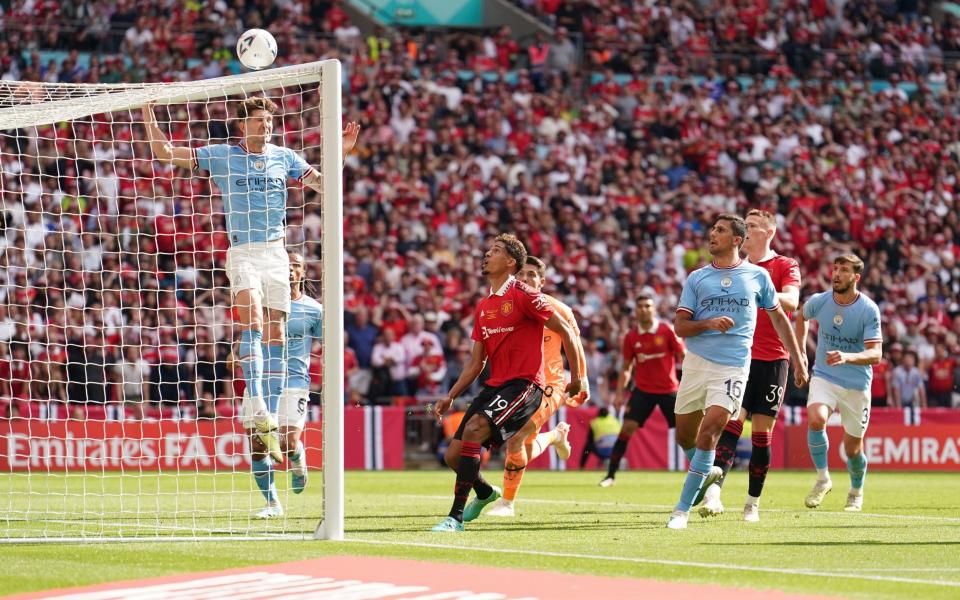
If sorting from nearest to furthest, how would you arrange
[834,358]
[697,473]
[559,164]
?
[697,473], [834,358], [559,164]

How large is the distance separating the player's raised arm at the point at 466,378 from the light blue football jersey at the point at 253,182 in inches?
69.5

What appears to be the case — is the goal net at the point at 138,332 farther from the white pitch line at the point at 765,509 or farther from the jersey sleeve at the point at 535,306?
the white pitch line at the point at 765,509

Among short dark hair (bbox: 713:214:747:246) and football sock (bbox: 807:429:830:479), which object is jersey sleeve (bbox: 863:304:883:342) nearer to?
football sock (bbox: 807:429:830:479)

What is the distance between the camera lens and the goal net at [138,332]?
933 cm

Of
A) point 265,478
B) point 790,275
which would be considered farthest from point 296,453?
point 790,275

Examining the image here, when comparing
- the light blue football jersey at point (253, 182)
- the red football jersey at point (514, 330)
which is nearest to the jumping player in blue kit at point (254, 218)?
the light blue football jersey at point (253, 182)

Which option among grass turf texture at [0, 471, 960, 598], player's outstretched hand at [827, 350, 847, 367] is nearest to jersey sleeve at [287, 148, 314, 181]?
grass turf texture at [0, 471, 960, 598]

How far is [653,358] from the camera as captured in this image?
652 inches

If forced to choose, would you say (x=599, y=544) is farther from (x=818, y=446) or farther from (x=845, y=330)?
(x=845, y=330)

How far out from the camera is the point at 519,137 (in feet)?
89.2

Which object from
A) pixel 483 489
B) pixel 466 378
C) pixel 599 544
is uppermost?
pixel 466 378

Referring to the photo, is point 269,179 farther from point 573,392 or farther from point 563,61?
point 563,61

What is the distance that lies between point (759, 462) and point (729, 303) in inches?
70.6

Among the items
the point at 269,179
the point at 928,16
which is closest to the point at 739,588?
the point at 269,179
